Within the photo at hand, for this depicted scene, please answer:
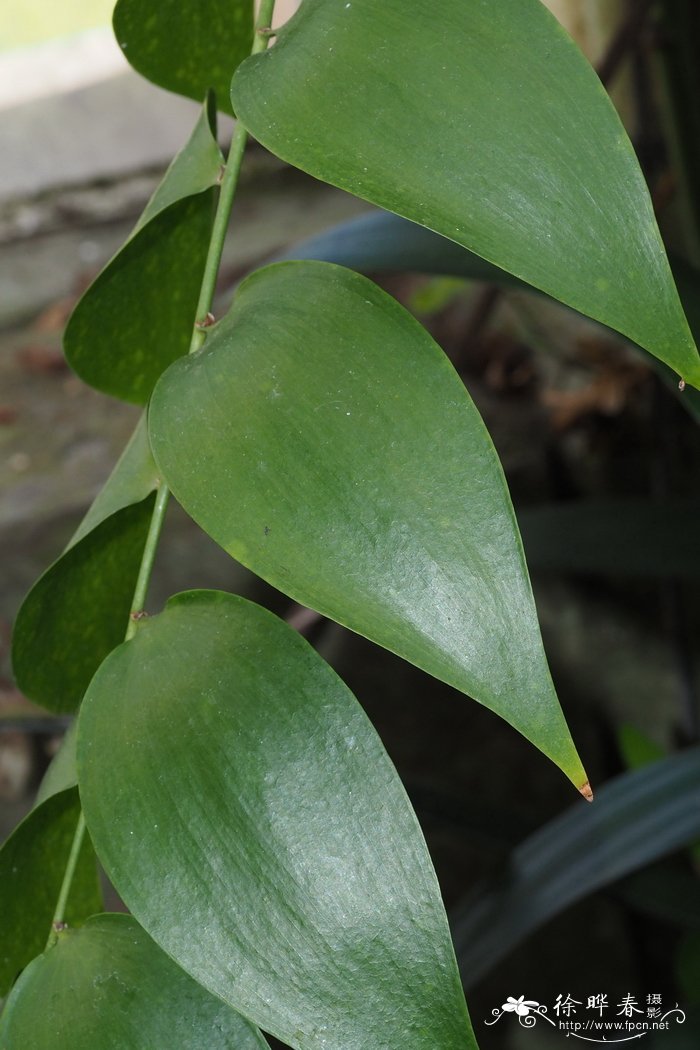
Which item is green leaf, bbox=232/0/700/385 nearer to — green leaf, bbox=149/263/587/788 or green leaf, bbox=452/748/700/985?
green leaf, bbox=149/263/587/788

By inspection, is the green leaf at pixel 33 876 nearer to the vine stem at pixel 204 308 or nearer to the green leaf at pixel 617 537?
the vine stem at pixel 204 308

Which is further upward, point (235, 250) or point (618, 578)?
point (235, 250)

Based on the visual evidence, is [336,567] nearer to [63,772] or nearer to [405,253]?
[63,772]

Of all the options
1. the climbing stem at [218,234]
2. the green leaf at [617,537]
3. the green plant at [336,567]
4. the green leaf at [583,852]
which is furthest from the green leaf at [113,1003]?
the green leaf at [617,537]

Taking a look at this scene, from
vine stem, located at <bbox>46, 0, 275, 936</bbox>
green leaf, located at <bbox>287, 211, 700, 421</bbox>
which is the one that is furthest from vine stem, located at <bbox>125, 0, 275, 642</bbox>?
green leaf, located at <bbox>287, 211, 700, 421</bbox>

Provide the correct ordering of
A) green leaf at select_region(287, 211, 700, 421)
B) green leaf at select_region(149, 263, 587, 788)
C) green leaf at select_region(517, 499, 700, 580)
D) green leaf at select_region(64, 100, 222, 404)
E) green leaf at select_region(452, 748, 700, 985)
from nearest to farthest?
green leaf at select_region(149, 263, 587, 788) < green leaf at select_region(64, 100, 222, 404) < green leaf at select_region(287, 211, 700, 421) < green leaf at select_region(452, 748, 700, 985) < green leaf at select_region(517, 499, 700, 580)

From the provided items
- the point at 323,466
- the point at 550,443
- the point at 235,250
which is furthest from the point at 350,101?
the point at 235,250

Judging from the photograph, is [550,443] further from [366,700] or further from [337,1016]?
[337,1016]

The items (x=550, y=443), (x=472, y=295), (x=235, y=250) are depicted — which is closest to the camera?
(x=550, y=443)
